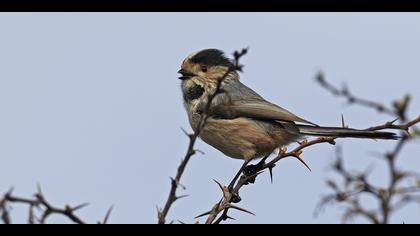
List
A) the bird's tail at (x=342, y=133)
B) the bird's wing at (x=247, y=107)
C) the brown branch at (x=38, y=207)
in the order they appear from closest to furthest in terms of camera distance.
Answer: the brown branch at (x=38, y=207) < the bird's tail at (x=342, y=133) < the bird's wing at (x=247, y=107)

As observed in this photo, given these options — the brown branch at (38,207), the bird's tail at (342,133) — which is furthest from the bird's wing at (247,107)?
the brown branch at (38,207)

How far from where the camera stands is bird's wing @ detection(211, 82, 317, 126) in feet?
25.0

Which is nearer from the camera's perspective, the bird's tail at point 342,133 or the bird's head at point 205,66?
the bird's tail at point 342,133

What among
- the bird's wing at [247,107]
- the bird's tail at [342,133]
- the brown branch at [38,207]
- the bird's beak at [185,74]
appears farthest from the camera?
the bird's beak at [185,74]

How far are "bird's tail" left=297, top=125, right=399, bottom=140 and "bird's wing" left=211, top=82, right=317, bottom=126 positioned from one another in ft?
0.76

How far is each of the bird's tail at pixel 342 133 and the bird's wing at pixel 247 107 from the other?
23 cm

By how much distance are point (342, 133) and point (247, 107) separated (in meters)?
1.63

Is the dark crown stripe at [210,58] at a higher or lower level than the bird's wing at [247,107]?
higher

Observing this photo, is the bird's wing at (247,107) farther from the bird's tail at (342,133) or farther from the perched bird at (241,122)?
the bird's tail at (342,133)

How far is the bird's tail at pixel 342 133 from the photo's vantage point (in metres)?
6.05

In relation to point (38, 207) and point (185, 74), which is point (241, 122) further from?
point (38, 207)

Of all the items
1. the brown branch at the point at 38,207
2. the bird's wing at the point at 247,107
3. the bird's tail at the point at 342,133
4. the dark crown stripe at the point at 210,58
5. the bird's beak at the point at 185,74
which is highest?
the dark crown stripe at the point at 210,58
